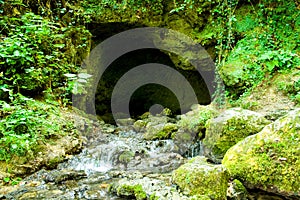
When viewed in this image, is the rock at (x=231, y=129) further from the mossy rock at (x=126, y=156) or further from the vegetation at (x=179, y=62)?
the mossy rock at (x=126, y=156)

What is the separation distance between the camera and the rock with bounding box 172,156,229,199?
2648mm

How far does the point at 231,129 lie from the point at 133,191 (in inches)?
81.9

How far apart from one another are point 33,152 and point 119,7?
5594 mm

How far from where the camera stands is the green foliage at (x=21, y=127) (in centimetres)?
297

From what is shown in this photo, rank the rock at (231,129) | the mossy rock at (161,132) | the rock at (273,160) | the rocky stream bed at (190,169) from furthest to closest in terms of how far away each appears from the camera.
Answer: the mossy rock at (161,132) → the rock at (231,129) → the rocky stream bed at (190,169) → the rock at (273,160)

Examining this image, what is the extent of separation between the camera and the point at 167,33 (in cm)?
838

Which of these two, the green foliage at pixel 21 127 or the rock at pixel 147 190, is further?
the green foliage at pixel 21 127

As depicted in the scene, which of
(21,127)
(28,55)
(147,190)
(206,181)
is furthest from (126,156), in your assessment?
(28,55)

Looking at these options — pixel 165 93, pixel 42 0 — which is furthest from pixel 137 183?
pixel 165 93

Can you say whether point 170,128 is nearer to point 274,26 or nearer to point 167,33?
point 167,33

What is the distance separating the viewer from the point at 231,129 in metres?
4.02

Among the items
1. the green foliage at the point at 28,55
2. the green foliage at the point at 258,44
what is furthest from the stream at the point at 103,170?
the green foliage at the point at 258,44

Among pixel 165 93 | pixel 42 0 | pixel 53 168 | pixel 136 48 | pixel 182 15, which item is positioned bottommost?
pixel 53 168

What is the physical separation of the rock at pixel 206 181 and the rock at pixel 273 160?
0.26 metres
